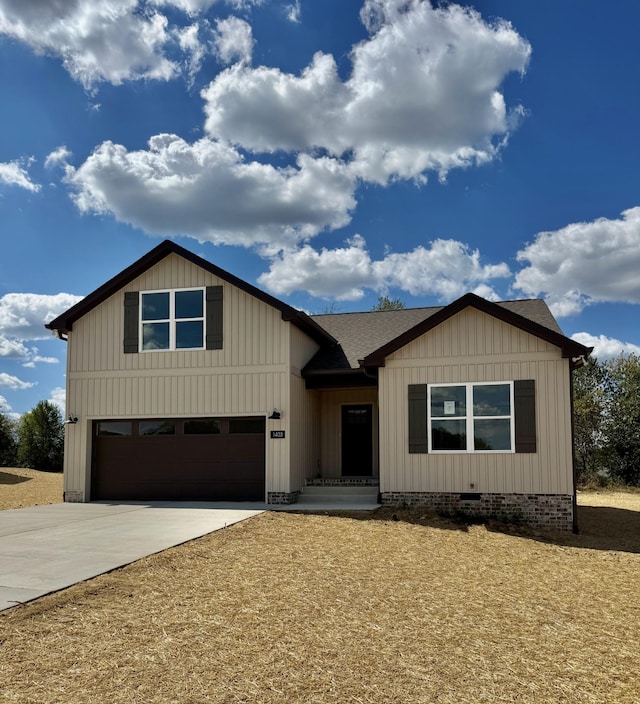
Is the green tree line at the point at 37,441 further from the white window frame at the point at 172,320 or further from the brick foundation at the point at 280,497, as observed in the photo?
the brick foundation at the point at 280,497

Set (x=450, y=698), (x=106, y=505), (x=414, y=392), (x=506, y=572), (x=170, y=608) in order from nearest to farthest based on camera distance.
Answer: (x=450, y=698) < (x=170, y=608) < (x=506, y=572) < (x=414, y=392) < (x=106, y=505)

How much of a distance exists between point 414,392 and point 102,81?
1030cm

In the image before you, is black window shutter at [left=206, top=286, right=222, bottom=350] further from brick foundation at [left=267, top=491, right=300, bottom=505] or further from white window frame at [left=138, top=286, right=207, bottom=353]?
brick foundation at [left=267, top=491, right=300, bottom=505]

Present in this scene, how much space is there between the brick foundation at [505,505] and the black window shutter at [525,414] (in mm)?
1027

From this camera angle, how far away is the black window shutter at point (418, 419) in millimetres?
13234

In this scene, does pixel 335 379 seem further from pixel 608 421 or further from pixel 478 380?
pixel 608 421

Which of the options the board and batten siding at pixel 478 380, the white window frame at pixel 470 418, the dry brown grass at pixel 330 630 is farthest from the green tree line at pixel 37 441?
the dry brown grass at pixel 330 630

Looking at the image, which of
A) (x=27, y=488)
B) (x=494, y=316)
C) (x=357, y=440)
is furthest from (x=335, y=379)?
(x=27, y=488)

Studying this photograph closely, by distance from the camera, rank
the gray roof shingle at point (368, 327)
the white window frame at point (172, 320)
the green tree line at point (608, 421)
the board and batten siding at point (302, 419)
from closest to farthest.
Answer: the board and batten siding at point (302, 419) → the white window frame at point (172, 320) → the gray roof shingle at point (368, 327) → the green tree line at point (608, 421)

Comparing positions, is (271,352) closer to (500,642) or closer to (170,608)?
(170,608)

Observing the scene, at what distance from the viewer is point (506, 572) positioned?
8336mm

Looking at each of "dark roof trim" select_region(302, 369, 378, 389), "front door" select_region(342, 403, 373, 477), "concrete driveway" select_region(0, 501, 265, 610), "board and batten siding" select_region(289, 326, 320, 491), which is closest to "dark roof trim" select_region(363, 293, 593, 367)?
"dark roof trim" select_region(302, 369, 378, 389)

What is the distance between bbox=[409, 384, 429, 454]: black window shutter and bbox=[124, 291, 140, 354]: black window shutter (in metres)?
6.87

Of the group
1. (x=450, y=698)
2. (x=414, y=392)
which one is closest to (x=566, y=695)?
(x=450, y=698)
